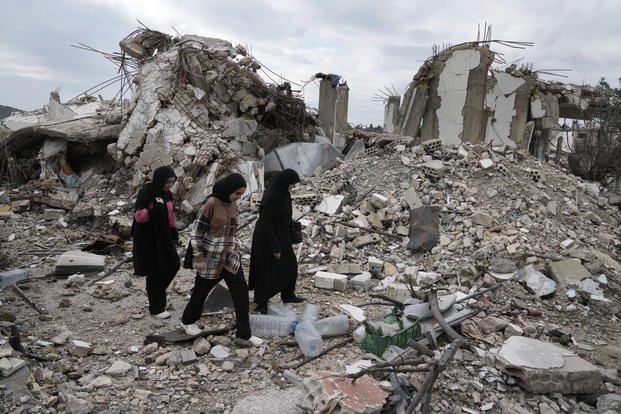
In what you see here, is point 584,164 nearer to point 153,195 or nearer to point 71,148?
point 153,195

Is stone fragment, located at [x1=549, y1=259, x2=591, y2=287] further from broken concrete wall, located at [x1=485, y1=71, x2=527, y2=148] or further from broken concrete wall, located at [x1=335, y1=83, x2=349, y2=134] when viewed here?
broken concrete wall, located at [x1=335, y1=83, x2=349, y2=134]

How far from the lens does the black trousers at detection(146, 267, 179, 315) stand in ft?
13.4

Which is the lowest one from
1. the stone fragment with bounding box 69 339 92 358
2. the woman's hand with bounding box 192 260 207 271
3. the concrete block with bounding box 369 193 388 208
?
the stone fragment with bounding box 69 339 92 358

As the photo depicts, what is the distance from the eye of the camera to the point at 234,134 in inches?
372

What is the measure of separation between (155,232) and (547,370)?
3.38m

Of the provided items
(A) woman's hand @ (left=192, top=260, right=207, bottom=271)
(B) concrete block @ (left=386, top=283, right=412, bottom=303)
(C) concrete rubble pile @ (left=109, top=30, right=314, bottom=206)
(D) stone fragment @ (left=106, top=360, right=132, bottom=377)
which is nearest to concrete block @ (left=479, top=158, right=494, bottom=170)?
(B) concrete block @ (left=386, top=283, right=412, bottom=303)

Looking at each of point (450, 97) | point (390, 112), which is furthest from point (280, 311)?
point (390, 112)

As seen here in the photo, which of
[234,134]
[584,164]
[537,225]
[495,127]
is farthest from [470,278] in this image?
[584,164]

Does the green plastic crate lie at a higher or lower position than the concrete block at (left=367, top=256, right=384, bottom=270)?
lower

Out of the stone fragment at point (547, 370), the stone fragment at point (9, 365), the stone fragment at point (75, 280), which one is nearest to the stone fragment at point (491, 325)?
the stone fragment at point (547, 370)

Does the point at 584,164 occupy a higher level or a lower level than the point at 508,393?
higher

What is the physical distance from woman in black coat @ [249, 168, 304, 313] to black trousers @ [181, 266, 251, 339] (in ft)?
1.78

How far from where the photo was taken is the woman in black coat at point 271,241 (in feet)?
13.5

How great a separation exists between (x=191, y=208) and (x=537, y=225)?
5.82m
